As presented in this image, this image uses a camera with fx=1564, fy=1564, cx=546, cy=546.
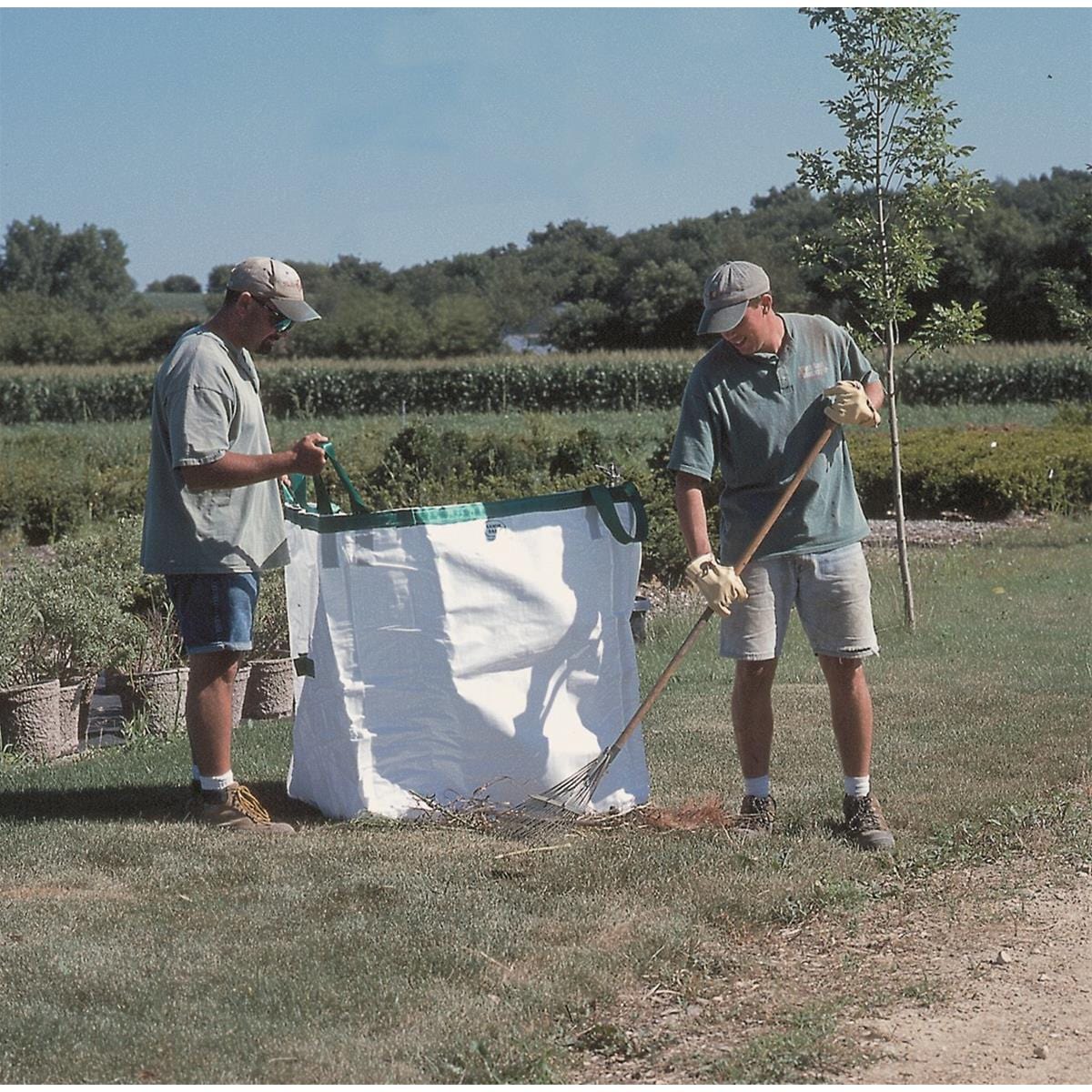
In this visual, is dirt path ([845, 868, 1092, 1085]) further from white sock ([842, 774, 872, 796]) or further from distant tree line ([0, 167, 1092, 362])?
distant tree line ([0, 167, 1092, 362])

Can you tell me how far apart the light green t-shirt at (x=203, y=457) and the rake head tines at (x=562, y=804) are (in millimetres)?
1206

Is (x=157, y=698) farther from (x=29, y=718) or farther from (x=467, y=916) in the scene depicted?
(x=467, y=916)

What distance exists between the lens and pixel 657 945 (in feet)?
13.5

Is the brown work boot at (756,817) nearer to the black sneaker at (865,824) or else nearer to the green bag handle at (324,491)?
the black sneaker at (865,824)

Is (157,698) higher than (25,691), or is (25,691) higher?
(25,691)

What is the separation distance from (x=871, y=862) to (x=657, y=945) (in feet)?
3.46

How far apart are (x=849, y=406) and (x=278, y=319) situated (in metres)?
1.93

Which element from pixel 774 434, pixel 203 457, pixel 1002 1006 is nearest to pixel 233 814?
pixel 203 457

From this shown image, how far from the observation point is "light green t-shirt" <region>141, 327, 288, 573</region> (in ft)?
16.7

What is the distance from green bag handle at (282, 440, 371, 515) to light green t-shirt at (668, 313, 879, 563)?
1066 mm

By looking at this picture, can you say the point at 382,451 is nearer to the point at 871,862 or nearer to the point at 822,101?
the point at 822,101

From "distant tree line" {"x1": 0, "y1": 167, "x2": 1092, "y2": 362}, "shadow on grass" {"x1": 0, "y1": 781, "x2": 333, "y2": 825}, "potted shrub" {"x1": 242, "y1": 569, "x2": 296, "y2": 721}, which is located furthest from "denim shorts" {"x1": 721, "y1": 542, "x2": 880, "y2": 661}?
"distant tree line" {"x1": 0, "y1": 167, "x2": 1092, "y2": 362}

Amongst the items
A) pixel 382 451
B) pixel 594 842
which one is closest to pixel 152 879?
pixel 594 842

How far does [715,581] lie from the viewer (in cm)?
495
